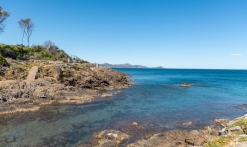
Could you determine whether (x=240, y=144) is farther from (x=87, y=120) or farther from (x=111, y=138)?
(x=87, y=120)

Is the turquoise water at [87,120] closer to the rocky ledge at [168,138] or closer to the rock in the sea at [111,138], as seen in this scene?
the rocky ledge at [168,138]

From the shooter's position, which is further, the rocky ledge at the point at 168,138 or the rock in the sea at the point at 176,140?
the rock in the sea at the point at 176,140

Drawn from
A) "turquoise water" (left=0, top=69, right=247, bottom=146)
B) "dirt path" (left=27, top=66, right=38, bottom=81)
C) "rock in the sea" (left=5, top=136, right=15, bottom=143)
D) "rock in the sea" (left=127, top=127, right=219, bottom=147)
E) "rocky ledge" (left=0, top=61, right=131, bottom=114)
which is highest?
"dirt path" (left=27, top=66, right=38, bottom=81)

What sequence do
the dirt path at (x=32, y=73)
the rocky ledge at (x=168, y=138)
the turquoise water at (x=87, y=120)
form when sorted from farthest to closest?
the dirt path at (x=32, y=73)
the turquoise water at (x=87, y=120)
the rocky ledge at (x=168, y=138)

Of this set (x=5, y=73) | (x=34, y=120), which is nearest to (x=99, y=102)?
(x=34, y=120)

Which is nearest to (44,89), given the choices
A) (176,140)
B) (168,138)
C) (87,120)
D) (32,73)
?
(32,73)

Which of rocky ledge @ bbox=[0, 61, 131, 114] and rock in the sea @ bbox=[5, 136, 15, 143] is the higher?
rocky ledge @ bbox=[0, 61, 131, 114]

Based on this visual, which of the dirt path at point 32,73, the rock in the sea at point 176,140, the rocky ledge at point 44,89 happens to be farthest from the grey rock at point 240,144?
the dirt path at point 32,73

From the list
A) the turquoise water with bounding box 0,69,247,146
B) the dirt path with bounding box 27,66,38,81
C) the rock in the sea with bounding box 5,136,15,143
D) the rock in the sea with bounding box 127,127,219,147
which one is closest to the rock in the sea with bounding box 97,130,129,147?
the turquoise water with bounding box 0,69,247,146

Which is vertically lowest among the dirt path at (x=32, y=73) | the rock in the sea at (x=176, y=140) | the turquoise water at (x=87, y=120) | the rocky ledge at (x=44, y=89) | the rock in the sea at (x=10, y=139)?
the rock in the sea at (x=10, y=139)

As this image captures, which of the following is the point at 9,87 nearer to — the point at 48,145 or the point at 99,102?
the point at 99,102

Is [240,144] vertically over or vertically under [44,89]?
over

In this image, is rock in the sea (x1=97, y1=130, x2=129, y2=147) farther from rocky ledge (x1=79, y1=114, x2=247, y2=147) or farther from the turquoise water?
the turquoise water

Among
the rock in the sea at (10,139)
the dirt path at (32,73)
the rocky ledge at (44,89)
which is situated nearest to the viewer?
the rock in the sea at (10,139)
